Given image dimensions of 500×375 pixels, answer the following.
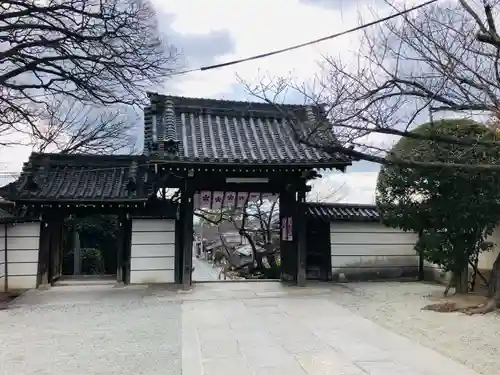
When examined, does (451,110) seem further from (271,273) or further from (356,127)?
(271,273)

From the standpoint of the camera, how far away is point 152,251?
1155 cm

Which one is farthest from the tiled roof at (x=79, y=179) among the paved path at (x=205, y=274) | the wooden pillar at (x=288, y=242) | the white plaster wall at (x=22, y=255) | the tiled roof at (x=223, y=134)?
the paved path at (x=205, y=274)

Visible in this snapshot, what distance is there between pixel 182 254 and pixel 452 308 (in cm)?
593

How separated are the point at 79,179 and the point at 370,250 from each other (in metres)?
7.77

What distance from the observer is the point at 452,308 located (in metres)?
8.13

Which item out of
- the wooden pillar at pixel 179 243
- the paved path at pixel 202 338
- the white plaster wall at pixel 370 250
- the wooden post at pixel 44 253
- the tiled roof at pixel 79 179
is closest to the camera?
the paved path at pixel 202 338

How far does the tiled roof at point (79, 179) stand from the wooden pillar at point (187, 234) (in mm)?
1040

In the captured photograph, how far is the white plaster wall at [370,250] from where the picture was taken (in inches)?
486

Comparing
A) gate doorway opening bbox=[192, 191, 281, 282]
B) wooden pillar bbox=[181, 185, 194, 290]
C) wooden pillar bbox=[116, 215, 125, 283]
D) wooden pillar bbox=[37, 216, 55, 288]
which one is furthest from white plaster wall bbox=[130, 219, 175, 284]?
wooden pillar bbox=[37, 216, 55, 288]

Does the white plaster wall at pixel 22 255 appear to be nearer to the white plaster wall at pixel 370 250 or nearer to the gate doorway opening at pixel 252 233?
the gate doorway opening at pixel 252 233

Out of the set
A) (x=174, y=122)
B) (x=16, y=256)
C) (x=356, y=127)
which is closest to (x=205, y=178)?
(x=174, y=122)

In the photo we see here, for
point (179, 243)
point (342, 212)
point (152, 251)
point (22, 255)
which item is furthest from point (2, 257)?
point (342, 212)

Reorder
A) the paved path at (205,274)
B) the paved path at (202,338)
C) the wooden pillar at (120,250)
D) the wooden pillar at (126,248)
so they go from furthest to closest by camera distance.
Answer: the paved path at (205,274), the wooden pillar at (120,250), the wooden pillar at (126,248), the paved path at (202,338)

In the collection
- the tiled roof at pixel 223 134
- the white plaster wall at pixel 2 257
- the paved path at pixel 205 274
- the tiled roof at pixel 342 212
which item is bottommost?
the paved path at pixel 205 274
